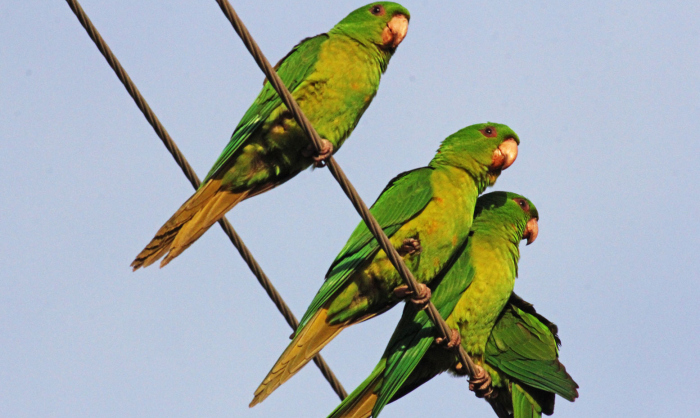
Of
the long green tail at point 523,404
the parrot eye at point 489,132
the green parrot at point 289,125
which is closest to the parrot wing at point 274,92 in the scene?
the green parrot at point 289,125

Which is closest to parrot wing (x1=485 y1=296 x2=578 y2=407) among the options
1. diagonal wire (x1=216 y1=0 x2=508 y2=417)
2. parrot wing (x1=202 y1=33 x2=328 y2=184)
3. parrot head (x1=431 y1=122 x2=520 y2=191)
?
parrot head (x1=431 y1=122 x2=520 y2=191)

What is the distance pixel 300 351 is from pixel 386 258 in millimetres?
779

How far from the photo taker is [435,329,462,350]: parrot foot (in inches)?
203

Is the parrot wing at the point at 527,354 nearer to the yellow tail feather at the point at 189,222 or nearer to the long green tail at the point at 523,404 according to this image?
the long green tail at the point at 523,404

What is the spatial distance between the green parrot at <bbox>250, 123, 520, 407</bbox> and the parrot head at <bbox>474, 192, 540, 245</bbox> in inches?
21.8

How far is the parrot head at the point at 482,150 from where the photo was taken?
19.5 ft

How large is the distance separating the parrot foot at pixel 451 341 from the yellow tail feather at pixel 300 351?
1.96ft

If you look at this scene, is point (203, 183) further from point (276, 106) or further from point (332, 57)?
point (332, 57)

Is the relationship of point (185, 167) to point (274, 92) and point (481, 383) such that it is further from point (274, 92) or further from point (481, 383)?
point (481, 383)

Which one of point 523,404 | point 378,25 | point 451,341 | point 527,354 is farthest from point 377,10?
point 523,404

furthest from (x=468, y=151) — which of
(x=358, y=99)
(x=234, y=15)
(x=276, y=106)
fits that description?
(x=234, y=15)

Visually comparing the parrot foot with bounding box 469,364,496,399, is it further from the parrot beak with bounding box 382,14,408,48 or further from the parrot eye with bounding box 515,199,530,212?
the parrot beak with bounding box 382,14,408,48

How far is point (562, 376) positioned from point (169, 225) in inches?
113

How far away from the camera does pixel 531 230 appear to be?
645cm
